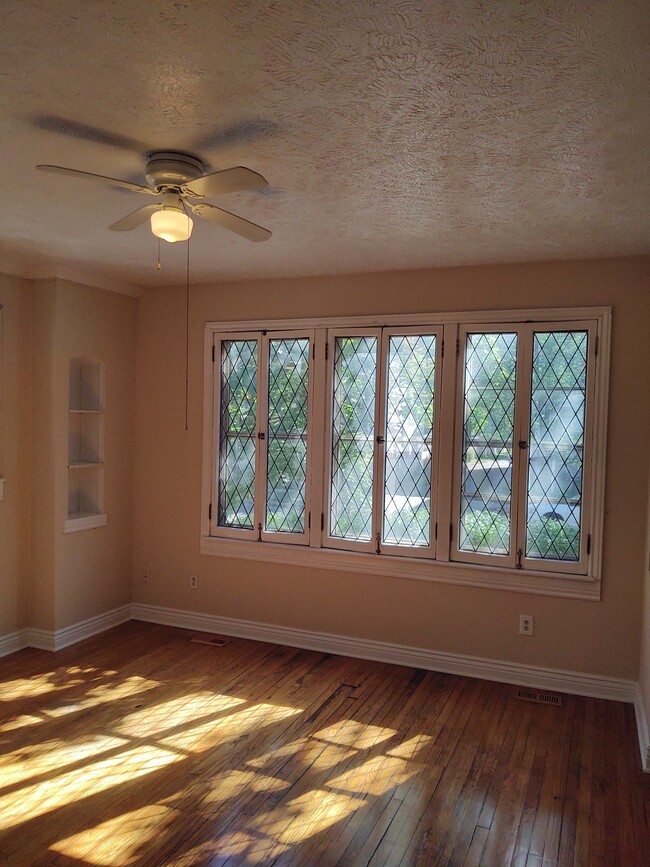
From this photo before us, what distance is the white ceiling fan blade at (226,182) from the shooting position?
2.03 m

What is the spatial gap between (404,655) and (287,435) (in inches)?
67.1

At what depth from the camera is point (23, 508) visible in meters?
4.41

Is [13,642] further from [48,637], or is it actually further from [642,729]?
[642,729]

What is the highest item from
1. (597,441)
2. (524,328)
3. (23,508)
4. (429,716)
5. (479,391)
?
(524,328)

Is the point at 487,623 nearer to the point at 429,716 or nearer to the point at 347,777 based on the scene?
the point at 429,716

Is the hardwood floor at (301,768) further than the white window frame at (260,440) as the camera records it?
No

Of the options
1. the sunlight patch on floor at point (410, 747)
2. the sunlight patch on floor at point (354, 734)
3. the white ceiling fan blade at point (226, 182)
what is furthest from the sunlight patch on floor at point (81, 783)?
the white ceiling fan blade at point (226, 182)

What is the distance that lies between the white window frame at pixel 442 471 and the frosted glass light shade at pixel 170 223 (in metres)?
2.13

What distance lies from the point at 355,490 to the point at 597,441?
1581 mm

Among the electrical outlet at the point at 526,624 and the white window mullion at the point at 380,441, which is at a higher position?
the white window mullion at the point at 380,441

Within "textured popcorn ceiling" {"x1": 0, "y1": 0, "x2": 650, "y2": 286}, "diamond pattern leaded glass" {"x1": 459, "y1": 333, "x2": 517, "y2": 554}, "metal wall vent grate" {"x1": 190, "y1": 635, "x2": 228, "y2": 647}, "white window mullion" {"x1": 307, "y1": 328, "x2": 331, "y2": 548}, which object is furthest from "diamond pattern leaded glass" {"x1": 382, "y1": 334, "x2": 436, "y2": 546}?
"metal wall vent grate" {"x1": 190, "y1": 635, "x2": 228, "y2": 647}

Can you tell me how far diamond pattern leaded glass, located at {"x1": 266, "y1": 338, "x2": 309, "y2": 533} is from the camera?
4.53 m

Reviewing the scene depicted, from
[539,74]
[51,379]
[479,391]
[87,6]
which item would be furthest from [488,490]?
[87,6]

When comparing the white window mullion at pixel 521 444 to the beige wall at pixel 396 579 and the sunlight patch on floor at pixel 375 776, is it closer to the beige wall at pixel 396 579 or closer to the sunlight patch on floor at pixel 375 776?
the beige wall at pixel 396 579
